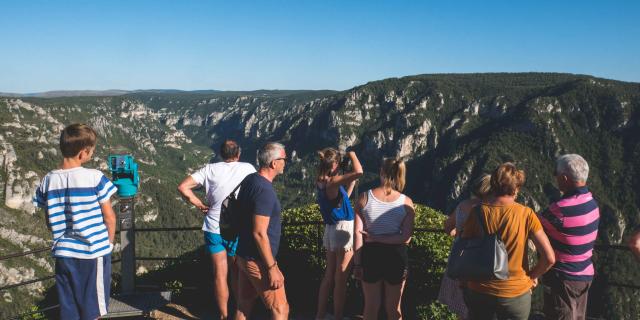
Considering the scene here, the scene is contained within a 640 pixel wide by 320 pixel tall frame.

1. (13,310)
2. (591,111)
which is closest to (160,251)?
(13,310)

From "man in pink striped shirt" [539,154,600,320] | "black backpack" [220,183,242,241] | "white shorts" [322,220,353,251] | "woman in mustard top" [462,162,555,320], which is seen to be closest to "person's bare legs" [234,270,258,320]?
"black backpack" [220,183,242,241]

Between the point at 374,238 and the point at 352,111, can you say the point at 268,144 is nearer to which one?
the point at 374,238

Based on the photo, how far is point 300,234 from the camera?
7.39m

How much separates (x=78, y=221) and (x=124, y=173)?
2.19 m

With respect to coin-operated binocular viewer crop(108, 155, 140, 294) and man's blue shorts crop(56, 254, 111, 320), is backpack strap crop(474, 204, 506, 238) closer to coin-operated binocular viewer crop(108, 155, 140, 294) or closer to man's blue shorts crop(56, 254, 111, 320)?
man's blue shorts crop(56, 254, 111, 320)

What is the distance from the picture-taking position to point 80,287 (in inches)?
150

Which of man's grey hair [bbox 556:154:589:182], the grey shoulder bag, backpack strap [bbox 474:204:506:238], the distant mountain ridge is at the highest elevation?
man's grey hair [bbox 556:154:589:182]

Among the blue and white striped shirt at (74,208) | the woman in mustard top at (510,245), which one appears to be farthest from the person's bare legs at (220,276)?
the woman in mustard top at (510,245)

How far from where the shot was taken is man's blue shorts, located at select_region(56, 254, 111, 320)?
378cm

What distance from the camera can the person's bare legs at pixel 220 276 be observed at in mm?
5203

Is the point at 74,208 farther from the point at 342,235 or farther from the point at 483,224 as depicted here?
the point at 483,224

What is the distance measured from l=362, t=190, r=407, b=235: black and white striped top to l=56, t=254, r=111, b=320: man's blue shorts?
7.95ft

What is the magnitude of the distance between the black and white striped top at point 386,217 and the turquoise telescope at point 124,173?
3.00 m

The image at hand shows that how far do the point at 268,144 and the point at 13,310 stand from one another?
7467 centimetres
